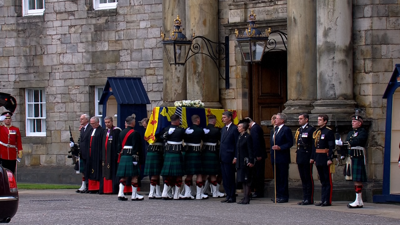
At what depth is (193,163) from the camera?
17078 millimetres

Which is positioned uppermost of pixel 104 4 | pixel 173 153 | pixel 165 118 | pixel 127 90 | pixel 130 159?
pixel 104 4

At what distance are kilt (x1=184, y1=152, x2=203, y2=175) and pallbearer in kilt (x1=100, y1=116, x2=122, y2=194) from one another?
1.90 meters

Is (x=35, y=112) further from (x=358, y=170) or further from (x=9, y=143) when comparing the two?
(x=358, y=170)

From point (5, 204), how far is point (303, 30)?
8.37 meters

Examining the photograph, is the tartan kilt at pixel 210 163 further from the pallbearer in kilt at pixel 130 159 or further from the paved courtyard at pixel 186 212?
the pallbearer in kilt at pixel 130 159

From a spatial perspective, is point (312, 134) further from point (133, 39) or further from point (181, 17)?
point (133, 39)

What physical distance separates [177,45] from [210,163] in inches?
105

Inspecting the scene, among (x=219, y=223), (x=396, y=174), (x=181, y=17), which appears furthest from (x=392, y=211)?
(x=181, y=17)

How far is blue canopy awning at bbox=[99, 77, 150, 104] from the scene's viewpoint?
757 inches

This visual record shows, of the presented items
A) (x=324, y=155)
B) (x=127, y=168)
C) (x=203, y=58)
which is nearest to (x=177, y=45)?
(x=203, y=58)

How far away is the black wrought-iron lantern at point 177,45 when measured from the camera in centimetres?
1828

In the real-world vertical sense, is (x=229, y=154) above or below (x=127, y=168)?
above

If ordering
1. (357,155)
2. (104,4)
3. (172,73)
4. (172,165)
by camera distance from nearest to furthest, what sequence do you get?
(357,155)
(172,165)
(172,73)
(104,4)

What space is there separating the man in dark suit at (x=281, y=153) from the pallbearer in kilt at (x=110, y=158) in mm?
3613
